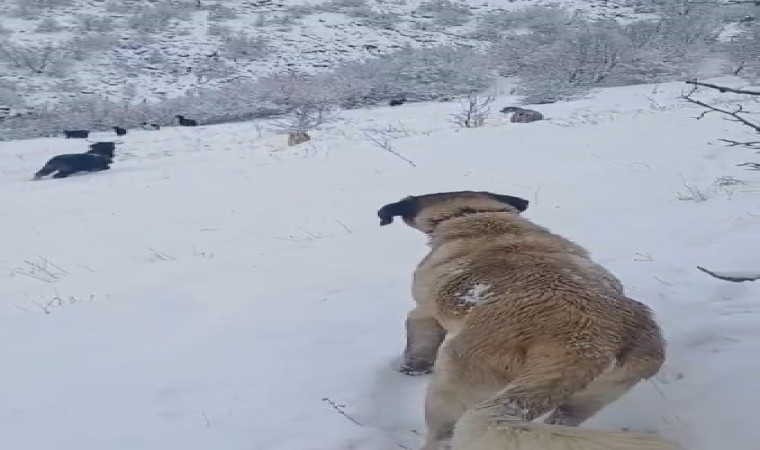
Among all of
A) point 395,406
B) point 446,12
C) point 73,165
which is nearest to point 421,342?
point 395,406

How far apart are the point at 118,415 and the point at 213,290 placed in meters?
1.55

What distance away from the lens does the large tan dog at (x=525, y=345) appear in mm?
1462

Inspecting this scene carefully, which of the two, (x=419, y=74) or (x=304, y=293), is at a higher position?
(x=304, y=293)

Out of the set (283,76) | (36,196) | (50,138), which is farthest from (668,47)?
(36,196)

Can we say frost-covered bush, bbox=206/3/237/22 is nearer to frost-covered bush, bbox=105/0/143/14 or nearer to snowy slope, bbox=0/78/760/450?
frost-covered bush, bbox=105/0/143/14

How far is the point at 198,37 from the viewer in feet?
83.8

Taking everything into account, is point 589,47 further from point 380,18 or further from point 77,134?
point 77,134

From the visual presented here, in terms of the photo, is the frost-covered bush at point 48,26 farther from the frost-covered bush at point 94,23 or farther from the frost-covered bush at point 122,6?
the frost-covered bush at point 122,6

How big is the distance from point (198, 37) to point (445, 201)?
2435 cm

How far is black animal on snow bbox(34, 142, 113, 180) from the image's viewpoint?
11.8 meters

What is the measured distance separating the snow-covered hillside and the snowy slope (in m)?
13.9

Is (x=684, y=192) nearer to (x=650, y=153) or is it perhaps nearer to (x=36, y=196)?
(x=650, y=153)

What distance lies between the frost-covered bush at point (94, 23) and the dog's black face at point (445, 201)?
24.9 metres

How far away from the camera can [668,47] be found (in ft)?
80.3
